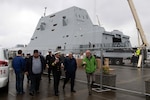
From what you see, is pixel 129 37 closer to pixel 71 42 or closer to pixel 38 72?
pixel 71 42

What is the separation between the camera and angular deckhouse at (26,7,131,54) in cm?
3325

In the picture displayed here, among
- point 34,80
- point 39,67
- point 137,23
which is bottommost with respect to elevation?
point 34,80

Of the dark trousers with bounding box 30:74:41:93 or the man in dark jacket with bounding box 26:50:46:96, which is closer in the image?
the man in dark jacket with bounding box 26:50:46:96

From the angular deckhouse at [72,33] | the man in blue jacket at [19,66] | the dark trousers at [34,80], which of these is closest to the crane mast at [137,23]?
the angular deckhouse at [72,33]

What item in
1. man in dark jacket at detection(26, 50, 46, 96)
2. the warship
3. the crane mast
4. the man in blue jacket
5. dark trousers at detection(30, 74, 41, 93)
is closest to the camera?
man in dark jacket at detection(26, 50, 46, 96)

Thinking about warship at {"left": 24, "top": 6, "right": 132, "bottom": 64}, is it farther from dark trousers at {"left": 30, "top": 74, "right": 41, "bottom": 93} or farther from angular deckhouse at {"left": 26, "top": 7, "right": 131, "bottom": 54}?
dark trousers at {"left": 30, "top": 74, "right": 41, "bottom": 93}

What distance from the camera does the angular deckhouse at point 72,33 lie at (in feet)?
109

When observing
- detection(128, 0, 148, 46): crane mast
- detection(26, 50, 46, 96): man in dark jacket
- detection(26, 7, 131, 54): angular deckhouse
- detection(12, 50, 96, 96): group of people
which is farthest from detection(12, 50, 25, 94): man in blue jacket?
detection(128, 0, 148, 46): crane mast

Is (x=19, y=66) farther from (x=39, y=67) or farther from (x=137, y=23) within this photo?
(x=137, y=23)

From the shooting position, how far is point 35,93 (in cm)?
929

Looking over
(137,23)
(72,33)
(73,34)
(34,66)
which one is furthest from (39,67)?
(72,33)

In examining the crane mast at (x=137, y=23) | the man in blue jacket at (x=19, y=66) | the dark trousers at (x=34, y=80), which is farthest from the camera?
the crane mast at (x=137, y=23)

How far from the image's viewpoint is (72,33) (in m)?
35.1

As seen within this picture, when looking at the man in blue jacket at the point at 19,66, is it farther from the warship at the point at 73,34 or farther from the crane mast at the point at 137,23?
the crane mast at the point at 137,23
